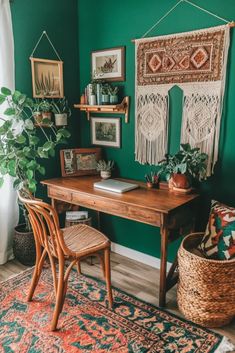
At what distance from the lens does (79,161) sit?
294 centimetres

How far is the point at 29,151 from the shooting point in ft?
8.23

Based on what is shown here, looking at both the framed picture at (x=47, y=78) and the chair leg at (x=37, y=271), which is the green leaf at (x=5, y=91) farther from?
the chair leg at (x=37, y=271)

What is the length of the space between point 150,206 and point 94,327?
0.86 m

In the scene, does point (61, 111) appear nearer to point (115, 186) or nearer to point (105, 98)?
point (105, 98)

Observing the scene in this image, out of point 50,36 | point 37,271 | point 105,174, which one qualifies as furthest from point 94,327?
point 50,36

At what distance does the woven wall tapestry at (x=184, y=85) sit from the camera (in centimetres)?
222

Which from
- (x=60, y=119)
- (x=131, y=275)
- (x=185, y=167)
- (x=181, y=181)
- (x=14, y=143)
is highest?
(x=60, y=119)

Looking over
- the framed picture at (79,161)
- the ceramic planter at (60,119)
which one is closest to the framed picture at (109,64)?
the ceramic planter at (60,119)

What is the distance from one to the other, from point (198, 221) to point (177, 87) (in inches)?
42.4

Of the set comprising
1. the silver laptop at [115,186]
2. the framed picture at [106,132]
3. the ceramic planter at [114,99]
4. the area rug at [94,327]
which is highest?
the ceramic planter at [114,99]

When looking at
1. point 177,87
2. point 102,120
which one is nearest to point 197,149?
point 177,87

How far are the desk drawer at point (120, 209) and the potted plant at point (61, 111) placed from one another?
0.76 meters

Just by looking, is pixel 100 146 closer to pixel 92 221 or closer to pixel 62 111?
pixel 62 111

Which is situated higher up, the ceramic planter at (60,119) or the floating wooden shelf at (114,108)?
the floating wooden shelf at (114,108)
